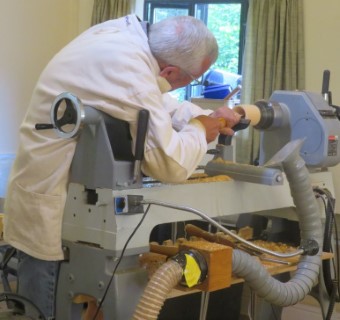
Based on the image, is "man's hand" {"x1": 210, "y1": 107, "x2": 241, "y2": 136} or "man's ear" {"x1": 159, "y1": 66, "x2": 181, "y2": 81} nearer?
"man's ear" {"x1": 159, "y1": 66, "x2": 181, "y2": 81}

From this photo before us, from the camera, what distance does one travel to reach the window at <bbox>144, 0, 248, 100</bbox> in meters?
4.70

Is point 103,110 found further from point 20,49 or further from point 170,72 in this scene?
point 20,49

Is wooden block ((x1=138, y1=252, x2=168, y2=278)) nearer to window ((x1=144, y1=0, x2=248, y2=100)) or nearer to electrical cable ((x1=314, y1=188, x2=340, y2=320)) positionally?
electrical cable ((x1=314, y1=188, x2=340, y2=320))

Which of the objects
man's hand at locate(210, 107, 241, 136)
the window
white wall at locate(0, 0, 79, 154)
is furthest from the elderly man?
white wall at locate(0, 0, 79, 154)

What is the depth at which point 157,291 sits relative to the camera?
4.34ft

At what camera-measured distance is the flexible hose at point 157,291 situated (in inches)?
51.3

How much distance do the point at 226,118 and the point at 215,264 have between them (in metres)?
0.54

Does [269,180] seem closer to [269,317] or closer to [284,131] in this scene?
[284,131]

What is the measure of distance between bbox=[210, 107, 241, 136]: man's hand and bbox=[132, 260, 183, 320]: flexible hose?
561mm

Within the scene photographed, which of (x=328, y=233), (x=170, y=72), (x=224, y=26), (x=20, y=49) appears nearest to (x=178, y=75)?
(x=170, y=72)

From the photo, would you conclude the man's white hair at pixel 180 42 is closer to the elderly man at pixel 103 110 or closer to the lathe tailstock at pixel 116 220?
the elderly man at pixel 103 110

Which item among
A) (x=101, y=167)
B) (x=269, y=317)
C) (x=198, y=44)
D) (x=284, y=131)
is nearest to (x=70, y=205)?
(x=101, y=167)

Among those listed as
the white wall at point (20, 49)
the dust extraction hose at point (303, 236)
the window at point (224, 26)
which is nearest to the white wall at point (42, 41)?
the white wall at point (20, 49)

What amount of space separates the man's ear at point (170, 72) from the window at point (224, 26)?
3022 millimetres
